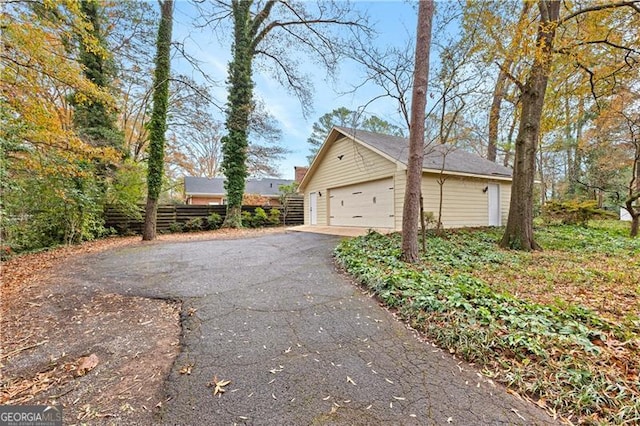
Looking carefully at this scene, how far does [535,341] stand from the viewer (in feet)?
7.47

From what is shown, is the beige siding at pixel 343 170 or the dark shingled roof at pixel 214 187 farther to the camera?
the dark shingled roof at pixel 214 187

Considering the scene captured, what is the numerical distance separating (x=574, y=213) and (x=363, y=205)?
31.0 ft

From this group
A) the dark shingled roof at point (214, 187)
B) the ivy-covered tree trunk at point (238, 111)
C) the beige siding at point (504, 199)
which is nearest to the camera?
the beige siding at point (504, 199)

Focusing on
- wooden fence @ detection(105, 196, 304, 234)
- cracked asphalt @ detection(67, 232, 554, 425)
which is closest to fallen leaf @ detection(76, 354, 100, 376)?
cracked asphalt @ detection(67, 232, 554, 425)

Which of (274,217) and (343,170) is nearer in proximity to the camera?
(343,170)

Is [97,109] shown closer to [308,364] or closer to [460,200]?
[308,364]

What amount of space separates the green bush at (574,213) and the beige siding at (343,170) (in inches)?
352

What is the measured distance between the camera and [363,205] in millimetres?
10906

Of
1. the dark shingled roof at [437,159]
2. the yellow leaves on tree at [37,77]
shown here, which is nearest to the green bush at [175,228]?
the yellow leaves on tree at [37,77]

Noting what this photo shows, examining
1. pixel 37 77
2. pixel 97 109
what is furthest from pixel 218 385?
pixel 97 109

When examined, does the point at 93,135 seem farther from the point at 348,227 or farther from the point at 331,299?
the point at 331,299

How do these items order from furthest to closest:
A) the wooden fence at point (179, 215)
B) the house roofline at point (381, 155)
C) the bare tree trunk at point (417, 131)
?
1. the wooden fence at point (179, 215)
2. the house roofline at point (381, 155)
3. the bare tree trunk at point (417, 131)

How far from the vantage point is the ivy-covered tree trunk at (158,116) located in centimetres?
877

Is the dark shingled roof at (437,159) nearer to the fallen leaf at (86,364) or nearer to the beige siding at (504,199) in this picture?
the beige siding at (504,199)
